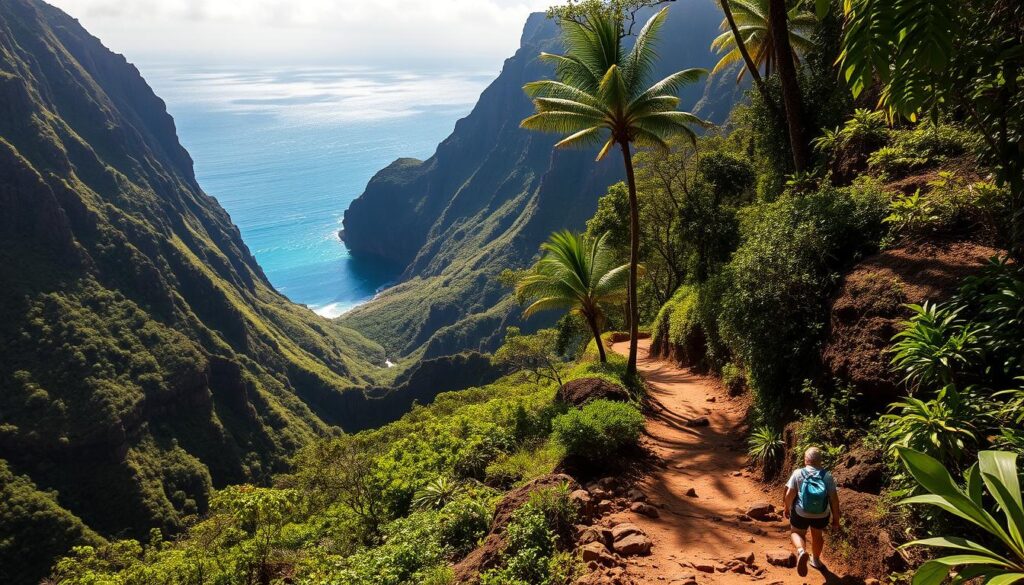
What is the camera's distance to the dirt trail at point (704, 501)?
5.84 metres

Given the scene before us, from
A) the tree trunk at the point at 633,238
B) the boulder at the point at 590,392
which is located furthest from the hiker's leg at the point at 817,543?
the tree trunk at the point at 633,238

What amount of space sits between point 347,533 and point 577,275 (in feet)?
28.1

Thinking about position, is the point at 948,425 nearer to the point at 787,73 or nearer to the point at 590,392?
the point at 590,392

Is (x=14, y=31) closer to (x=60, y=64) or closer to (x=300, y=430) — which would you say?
(x=60, y=64)

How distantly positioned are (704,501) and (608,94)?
331 inches

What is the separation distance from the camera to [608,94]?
11977 mm

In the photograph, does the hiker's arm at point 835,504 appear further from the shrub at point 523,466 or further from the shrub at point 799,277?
the shrub at point 523,466

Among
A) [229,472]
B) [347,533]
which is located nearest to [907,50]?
[347,533]

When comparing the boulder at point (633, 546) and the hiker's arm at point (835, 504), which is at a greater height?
the hiker's arm at point (835, 504)

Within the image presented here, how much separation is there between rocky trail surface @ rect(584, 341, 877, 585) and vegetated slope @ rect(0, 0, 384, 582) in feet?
214

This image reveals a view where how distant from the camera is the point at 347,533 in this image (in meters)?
12.0

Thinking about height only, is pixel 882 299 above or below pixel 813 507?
above

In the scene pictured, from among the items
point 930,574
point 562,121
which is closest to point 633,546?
point 930,574

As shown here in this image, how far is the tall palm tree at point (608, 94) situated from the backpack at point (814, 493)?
8.63 meters
